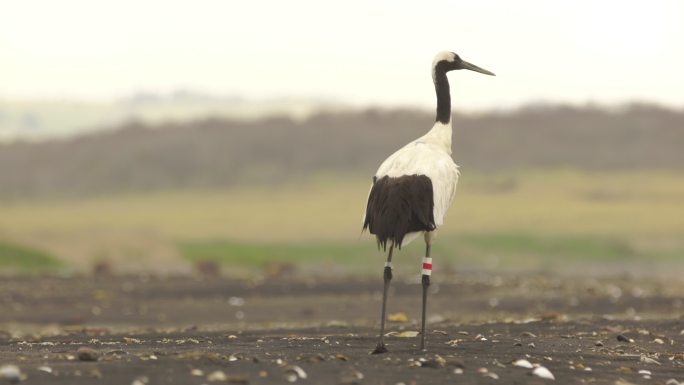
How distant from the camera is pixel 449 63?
15.4 meters

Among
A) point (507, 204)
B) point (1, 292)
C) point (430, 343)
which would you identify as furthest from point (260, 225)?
point (430, 343)

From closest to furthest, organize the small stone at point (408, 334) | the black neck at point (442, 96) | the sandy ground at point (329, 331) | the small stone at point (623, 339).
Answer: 1. the sandy ground at point (329, 331)
2. the black neck at point (442, 96)
3. the small stone at point (408, 334)
4. the small stone at point (623, 339)

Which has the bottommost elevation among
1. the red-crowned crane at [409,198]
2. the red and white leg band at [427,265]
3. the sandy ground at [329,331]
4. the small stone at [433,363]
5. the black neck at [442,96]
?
the sandy ground at [329,331]

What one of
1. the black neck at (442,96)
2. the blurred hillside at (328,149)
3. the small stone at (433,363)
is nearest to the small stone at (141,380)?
the small stone at (433,363)

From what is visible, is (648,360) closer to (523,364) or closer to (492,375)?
(523,364)

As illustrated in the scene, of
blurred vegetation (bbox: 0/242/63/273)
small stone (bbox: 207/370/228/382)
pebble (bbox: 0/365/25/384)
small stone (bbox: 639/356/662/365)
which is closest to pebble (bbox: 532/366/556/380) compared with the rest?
small stone (bbox: 639/356/662/365)

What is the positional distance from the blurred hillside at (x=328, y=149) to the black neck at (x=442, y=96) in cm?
5356

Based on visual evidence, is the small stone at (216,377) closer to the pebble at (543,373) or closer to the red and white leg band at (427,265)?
the pebble at (543,373)

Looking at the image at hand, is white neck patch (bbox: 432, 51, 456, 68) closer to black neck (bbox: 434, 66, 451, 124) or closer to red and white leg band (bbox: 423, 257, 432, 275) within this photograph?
black neck (bbox: 434, 66, 451, 124)

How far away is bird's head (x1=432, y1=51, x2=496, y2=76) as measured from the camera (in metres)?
15.3

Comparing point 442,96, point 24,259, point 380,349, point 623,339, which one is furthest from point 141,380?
point 24,259

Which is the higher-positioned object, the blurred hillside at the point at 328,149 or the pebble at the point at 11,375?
the blurred hillside at the point at 328,149

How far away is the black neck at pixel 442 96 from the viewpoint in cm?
1496

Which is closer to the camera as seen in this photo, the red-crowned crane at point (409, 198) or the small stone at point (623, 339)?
the red-crowned crane at point (409, 198)
